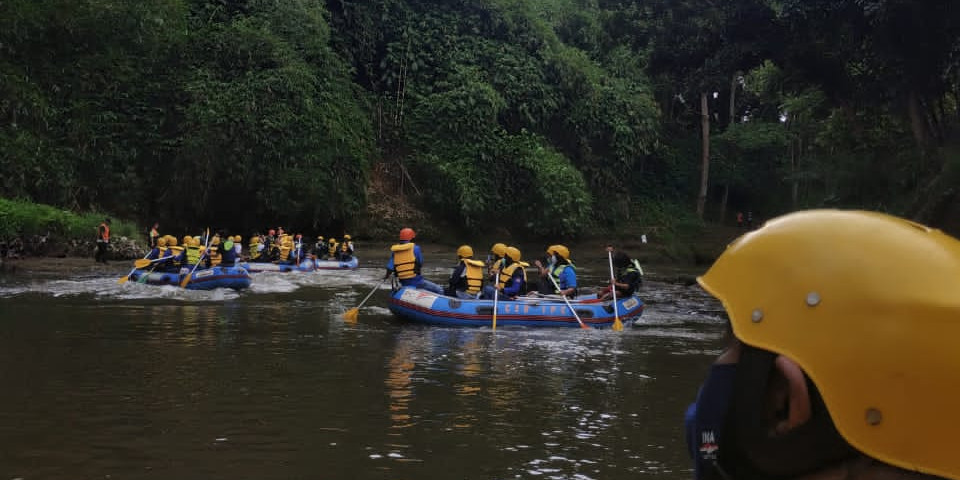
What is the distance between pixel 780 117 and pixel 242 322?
37.2 m

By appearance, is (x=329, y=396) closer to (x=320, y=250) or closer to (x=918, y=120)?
(x=918, y=120)

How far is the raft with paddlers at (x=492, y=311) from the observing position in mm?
13180

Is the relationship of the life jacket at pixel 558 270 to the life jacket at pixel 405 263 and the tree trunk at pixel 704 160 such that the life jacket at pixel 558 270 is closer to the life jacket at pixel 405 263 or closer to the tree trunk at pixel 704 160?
the life jacket at pixel 405 263

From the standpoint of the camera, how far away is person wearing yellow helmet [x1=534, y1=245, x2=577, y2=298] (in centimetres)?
1418

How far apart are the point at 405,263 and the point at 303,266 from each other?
11.3 meters

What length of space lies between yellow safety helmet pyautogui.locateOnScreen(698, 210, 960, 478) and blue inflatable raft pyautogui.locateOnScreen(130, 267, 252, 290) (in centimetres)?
1696

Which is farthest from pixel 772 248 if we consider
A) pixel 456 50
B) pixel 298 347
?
pixel 456 50

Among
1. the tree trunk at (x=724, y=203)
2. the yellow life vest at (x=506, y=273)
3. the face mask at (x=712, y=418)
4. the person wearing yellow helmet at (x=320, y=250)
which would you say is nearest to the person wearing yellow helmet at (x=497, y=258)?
the yellow life vest at (x=506, y=273)

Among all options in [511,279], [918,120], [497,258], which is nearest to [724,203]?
[918,120]

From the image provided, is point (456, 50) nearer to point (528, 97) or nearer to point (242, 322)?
point (528, 97)

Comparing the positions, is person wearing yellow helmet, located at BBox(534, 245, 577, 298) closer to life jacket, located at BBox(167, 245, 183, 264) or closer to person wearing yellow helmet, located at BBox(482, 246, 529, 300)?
person wearing yellow helmet, located at BBox(482, 246, 529, 300)

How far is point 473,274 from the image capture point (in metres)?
14.1

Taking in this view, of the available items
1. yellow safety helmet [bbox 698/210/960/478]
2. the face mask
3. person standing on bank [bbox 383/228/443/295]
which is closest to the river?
person standing on bank [bbox 383/228/443/295]

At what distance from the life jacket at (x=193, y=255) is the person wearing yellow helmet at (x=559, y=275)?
783 cm
